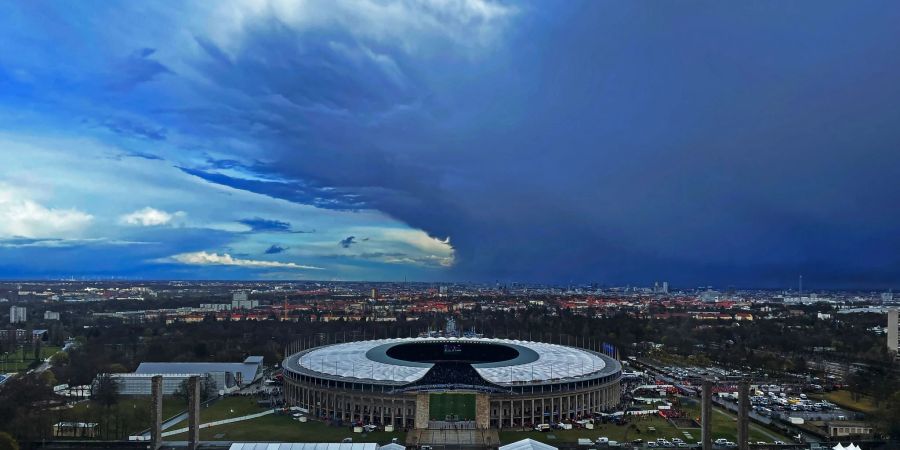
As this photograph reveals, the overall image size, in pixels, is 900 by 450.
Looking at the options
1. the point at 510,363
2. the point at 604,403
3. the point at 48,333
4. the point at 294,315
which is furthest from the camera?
the point at 294,315

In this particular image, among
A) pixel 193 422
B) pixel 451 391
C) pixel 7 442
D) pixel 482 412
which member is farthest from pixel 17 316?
pixel 482 412

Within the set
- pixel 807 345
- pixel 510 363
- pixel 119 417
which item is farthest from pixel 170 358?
pixel 807 345

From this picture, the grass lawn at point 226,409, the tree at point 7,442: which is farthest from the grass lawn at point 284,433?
the tree at point 7,442

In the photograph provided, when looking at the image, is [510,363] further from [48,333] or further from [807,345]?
[48,333]

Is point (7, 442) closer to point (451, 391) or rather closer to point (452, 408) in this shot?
point (452, 408)

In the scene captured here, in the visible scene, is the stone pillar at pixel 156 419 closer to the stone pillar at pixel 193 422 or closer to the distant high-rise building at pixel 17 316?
the stone pillar at pixel 193 422

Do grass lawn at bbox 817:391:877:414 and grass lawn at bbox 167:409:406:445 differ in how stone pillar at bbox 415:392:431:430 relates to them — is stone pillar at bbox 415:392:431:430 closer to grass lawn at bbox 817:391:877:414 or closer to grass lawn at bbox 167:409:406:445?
grass lawn at bbox 167:409:406:445
